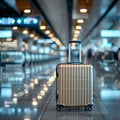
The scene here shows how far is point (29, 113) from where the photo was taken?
705 centimetres

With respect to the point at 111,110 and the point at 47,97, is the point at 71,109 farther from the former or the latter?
the point at 47,97

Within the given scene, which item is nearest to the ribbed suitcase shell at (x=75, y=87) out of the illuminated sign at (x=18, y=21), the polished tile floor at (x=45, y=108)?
the polished tile floor at (x=45, y=108)

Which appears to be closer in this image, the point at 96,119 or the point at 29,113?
the point at 96,119

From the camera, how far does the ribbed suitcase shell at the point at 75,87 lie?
24.2 ft

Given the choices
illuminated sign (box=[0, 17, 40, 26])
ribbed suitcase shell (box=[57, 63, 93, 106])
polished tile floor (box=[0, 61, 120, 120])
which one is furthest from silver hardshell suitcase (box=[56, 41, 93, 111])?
illuminated sign (box=[0, 17, 40, 26])

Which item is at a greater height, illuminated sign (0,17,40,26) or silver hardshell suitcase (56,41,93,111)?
illuminated sign (0,17,40,26)

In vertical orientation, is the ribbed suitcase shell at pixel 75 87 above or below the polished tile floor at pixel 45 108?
above

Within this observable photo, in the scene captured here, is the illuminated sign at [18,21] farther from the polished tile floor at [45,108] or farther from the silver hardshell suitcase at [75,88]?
the silver hardshell suitcase at [75,88]

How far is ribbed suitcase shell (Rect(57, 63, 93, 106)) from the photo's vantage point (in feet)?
24.2

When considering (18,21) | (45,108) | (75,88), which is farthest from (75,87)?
(18,21)

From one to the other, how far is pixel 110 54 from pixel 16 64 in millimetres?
8322

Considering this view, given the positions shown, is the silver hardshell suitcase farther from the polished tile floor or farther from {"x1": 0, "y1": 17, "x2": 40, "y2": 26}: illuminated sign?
{"x1": 0, "y1": 17, "x2": 40, "y2": 26}: illuminated sign

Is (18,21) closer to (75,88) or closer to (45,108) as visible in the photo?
(45,108)

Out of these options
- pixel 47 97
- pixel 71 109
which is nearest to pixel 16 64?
pixel 47 97
